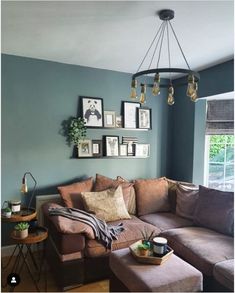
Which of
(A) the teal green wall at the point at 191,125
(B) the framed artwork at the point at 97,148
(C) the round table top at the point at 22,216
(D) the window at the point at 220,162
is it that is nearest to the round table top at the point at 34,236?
(C) the round table top at the point at 22,216

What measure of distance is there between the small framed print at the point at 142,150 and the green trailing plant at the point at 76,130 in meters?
0.92

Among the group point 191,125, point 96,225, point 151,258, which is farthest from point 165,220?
point 191,125

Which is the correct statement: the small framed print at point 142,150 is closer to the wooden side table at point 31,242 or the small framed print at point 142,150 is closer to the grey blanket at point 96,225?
the grey blanket at point 96,225

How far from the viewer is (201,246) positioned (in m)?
2.32

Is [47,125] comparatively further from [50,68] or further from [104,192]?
[104,192]

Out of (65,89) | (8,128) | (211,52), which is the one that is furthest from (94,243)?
(211,52)

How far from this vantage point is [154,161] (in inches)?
161

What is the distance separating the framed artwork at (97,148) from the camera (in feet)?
11.7

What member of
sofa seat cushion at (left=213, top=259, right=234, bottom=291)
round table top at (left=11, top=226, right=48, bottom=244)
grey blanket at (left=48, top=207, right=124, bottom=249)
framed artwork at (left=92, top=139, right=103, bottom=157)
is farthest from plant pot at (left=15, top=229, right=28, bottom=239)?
sofa seat cushion at (left=213, top=259, right=234, bottom=291)

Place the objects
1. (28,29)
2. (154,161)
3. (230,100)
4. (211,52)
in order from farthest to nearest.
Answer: (154,161) < (230,100) < (211,52) < (28,29)

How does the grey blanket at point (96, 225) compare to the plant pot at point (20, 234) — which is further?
the grey blanket at point (96, 225)

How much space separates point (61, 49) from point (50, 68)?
19.7 inches

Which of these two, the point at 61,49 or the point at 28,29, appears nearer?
the point at 28,29

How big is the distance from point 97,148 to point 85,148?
184mm
